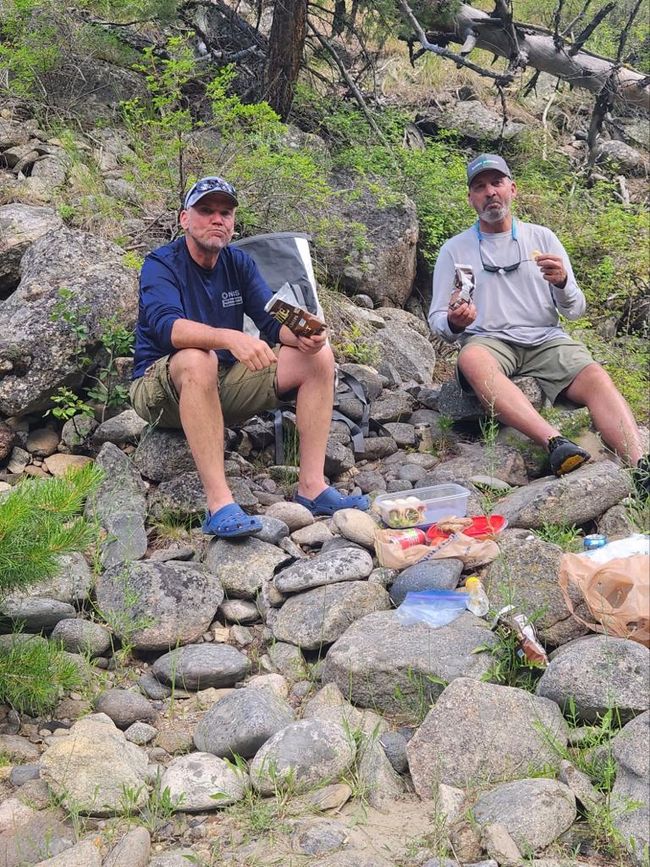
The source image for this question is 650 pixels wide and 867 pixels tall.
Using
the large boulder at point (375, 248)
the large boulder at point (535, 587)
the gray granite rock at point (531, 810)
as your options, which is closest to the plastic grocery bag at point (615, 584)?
the large boulder at point (535, 587)

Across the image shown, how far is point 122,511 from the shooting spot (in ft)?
15.5

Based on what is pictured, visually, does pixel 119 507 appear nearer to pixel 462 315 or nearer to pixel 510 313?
pixel 462 315

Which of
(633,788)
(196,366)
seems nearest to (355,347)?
(196,366)

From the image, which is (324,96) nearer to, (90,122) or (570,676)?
(90,122)

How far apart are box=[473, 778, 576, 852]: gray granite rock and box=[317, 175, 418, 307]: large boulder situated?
5.50 metres

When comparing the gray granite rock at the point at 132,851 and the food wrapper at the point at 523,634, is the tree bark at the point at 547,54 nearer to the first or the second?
the food wrapper at the point at 523,634

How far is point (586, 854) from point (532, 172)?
949 cm

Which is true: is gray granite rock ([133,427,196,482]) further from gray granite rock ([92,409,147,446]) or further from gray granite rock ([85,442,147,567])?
gray granite rock ([92,409,147,446])

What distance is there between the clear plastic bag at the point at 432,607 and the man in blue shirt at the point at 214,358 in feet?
3.15

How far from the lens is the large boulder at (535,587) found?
3.58 meters

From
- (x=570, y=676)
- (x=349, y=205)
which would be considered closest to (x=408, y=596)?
(x=570, y=676)

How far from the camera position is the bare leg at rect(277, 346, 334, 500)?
15.6 ft

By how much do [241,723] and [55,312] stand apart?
3034 mm

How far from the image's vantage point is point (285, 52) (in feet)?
27.9
